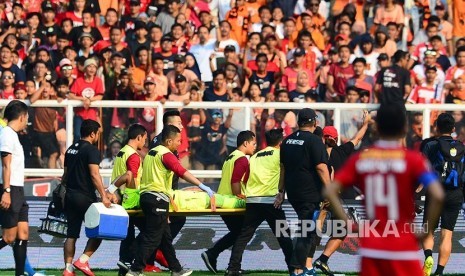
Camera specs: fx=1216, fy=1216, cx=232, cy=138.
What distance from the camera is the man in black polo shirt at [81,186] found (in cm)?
1449

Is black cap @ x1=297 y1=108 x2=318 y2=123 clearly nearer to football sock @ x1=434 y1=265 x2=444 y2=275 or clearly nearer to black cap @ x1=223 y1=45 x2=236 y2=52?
football sock @ x1=434 y1=265 x2=444 y2=275

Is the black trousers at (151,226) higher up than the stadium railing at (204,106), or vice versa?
the stadium railing at (204,106)

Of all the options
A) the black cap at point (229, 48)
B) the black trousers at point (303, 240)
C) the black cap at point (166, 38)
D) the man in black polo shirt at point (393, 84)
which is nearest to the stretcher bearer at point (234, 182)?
the black trousers at point (303, 240)

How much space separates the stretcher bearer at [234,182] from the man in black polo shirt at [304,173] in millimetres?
1220

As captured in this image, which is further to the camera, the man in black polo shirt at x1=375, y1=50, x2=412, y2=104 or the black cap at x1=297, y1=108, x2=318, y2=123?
the man in black polo shirt at x1=375, y1=50, x2=412, y2=104

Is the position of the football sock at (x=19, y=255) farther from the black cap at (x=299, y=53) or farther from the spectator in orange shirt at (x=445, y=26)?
the spectator in orange shirt at (x=445, y=26)

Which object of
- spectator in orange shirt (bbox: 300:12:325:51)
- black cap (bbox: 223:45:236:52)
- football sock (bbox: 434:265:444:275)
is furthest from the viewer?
spectator in orange shirt (bbox: 300:12:325:51)

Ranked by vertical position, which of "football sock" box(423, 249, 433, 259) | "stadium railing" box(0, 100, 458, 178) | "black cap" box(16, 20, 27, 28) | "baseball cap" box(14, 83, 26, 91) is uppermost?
"black cap" box(16, 20, 27, 28)

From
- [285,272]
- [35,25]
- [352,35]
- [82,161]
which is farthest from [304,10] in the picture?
[82,161]

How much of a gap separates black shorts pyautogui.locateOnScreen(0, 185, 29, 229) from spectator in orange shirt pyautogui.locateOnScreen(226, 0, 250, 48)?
29.9 feet

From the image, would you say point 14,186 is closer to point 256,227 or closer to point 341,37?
point 256,227

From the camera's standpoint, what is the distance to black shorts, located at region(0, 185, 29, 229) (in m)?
13.6

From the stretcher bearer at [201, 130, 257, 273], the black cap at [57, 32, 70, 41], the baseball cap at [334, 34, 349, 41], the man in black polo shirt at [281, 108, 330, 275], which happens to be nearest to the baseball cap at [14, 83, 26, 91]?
the black cap at [57, 32, 70, 41]

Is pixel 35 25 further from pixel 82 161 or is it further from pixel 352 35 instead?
pixel 82 161
